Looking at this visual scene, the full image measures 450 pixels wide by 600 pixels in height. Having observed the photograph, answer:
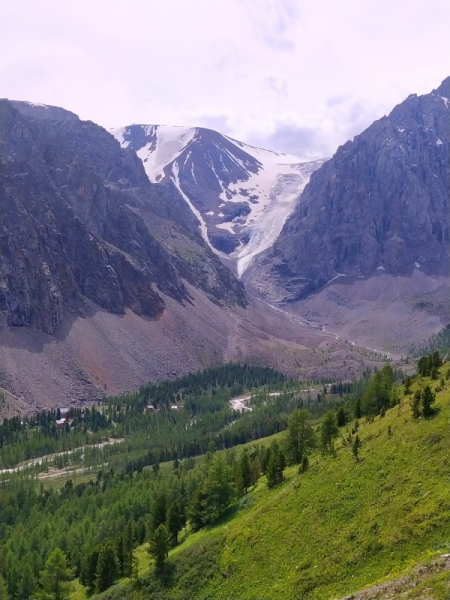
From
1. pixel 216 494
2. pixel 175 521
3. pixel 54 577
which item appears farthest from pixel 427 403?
pixel 54 577

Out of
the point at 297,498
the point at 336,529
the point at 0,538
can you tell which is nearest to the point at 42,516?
the point at 0,538

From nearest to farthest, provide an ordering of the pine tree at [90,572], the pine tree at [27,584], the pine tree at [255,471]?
1. the pine tree at [90,572]
2. the pine tree at [255,471]
3. the pine tree at [27,584]

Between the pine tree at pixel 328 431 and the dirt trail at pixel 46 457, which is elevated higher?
the pine tree at pixel 328 431

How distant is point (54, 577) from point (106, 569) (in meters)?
5.89

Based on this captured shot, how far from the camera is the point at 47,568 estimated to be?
59625mm

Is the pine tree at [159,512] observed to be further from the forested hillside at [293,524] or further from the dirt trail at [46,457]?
the dirt trail at [46,457]

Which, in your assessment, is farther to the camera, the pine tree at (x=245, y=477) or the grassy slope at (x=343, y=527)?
the pine tree at (x=245, y=477)

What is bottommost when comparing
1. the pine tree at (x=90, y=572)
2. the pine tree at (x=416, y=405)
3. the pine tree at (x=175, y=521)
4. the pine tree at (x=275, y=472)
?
the pine tree at (x=90, y=572)

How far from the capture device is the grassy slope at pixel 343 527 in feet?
113

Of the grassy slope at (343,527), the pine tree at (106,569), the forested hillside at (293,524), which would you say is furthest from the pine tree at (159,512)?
the grassy slope at (343,527)

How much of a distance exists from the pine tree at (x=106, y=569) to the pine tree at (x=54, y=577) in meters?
3.95

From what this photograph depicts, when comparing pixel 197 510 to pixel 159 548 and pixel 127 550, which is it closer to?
pixel 127 550

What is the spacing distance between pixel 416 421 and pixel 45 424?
139m

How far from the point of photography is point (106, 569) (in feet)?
195
